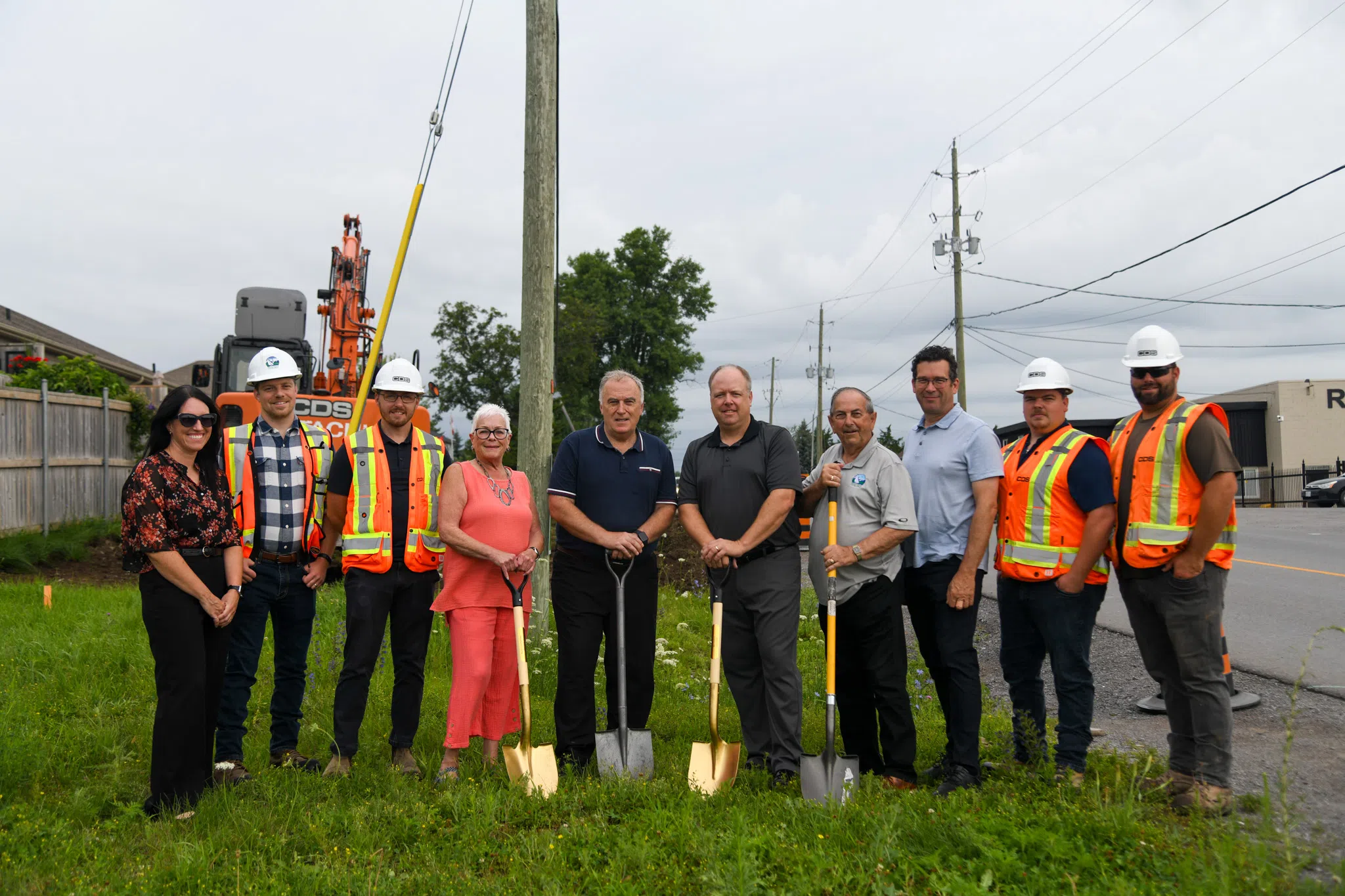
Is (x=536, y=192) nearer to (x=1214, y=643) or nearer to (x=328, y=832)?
(x=328, y=832)

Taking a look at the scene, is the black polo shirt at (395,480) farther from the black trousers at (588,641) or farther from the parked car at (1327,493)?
the parked car at (1327,493)

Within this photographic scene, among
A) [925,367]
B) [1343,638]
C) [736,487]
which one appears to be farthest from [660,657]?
[1343,638]

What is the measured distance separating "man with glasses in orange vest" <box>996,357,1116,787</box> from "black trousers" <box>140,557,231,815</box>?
3.82 metres

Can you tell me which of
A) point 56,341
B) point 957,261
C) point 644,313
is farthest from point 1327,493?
point 56,341

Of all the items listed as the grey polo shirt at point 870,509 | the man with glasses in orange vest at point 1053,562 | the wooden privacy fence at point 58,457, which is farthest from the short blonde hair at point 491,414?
the wooden privacy fence at point 58,457

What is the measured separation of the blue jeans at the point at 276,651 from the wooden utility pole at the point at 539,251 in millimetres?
2493

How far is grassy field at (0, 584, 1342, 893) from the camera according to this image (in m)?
3.41

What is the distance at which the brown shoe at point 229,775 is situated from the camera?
15.8 feet

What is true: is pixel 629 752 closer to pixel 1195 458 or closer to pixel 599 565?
pixel 599 565

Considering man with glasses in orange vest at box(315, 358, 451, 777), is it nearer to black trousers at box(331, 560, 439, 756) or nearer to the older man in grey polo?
black trousers at box(331, 560, 439, 756)

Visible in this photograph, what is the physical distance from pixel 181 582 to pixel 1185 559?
4.44 metres

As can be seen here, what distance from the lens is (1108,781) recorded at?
179 inches

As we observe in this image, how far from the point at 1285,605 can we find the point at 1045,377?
7644 millimetres

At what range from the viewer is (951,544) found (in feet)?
16.0
